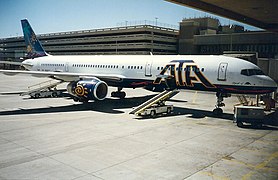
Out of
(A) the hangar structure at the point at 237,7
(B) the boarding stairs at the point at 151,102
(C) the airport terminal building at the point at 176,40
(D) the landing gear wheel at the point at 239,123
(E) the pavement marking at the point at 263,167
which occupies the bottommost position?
(E) the pavement marking at the point at 263,167

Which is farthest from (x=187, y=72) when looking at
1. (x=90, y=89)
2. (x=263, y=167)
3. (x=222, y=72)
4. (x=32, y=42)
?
(x=32, y=42)

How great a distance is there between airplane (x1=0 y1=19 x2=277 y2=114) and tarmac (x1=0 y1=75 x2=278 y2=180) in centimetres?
261

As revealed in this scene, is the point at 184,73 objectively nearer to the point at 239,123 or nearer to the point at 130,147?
the point at 239,123

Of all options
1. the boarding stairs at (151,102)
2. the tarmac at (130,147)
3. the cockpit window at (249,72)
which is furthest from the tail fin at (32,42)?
the cockpit window at (249,72)

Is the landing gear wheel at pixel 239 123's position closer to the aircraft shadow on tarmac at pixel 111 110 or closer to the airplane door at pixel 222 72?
the aircraft shadow on tarmac at pixel 111 110

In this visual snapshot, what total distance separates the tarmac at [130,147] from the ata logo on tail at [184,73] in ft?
9.44

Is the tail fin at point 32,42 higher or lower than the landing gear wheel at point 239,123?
higher

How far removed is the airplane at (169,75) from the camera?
2027 cm

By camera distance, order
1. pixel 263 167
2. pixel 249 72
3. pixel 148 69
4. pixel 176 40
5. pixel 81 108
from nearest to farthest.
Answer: pixel 263 167 → pixel 249 72 → pixel 81 108 → pixel 148 69 → pixel 176 40

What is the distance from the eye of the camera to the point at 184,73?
22.5 meters

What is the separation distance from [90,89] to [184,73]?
854 cm

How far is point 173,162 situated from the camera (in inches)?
449

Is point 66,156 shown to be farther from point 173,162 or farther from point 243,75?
point 243,75

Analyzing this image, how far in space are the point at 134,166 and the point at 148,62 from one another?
51.9 ft
